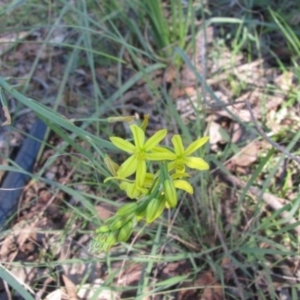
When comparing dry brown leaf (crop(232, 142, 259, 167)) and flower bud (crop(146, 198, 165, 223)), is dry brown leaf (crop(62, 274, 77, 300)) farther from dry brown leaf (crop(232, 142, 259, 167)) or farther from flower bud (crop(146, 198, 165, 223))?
dry brown leaf (crop(232, 142, 259, 167))

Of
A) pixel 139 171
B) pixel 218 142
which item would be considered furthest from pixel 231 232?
pixel 139 171

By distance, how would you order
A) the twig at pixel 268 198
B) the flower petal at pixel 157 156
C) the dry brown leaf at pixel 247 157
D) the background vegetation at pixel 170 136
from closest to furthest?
the flower petal at pixel 157 156 → the background vegetation at pixel 170 136 → the twig at pixel 268 198 → the dry brown leaf at pixel 247 157

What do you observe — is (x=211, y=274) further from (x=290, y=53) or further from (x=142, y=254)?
(x=290, y=53)

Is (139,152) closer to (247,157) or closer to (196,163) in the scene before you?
(196,163)

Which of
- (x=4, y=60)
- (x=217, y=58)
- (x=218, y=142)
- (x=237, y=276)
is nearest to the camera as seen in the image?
(x=237, y=276)

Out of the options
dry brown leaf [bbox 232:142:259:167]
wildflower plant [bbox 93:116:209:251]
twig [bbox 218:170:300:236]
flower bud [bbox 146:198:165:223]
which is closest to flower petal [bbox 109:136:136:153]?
wildflower plant [bbox 93:116:209:251]

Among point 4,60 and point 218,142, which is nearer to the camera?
point 218,142

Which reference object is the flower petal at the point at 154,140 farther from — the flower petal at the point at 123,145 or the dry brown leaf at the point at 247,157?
the dry brown leaf at the point at 247,157

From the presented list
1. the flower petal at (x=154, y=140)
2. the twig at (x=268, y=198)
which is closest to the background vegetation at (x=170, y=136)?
the twig at (x=268, y=198)
